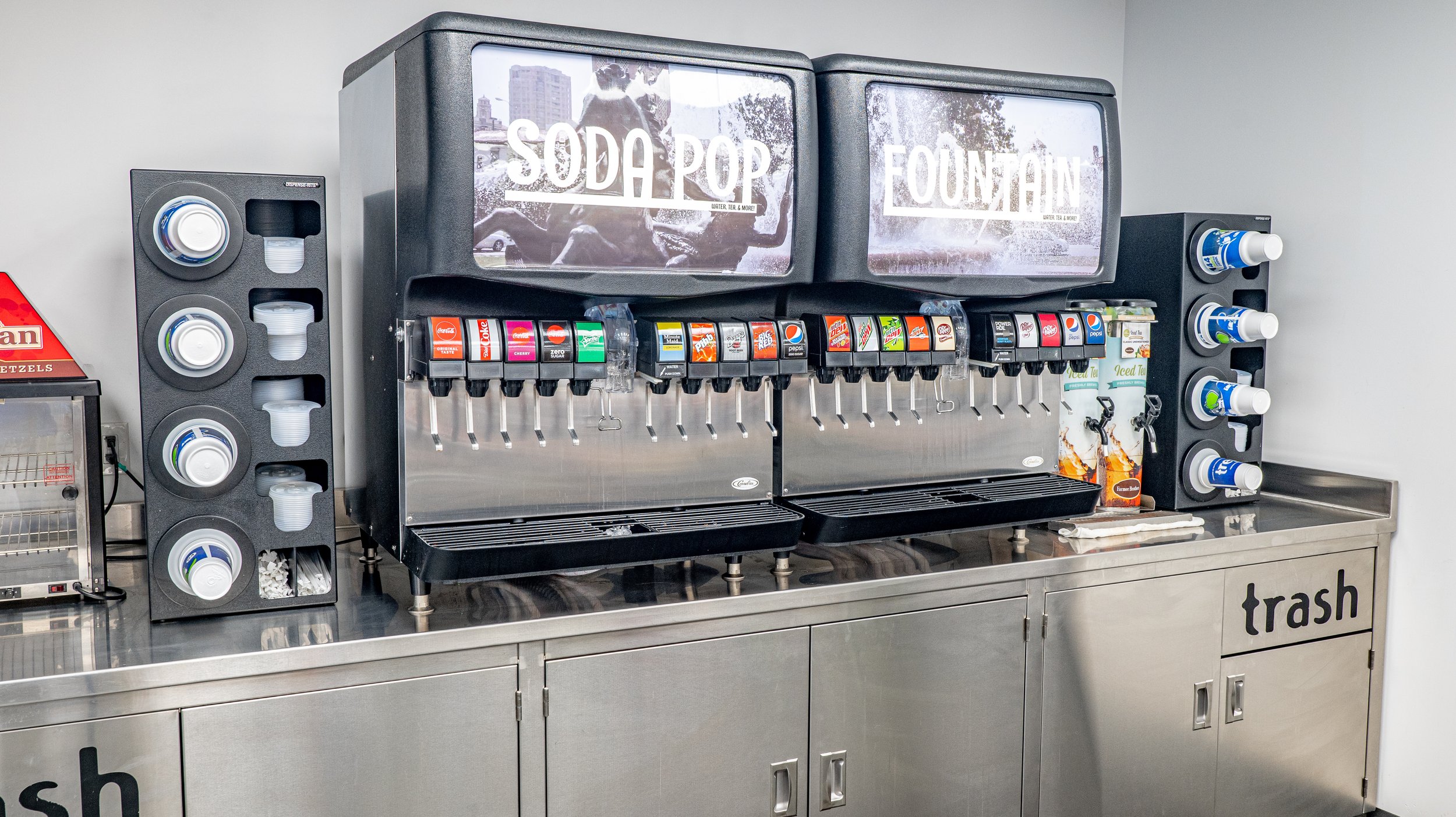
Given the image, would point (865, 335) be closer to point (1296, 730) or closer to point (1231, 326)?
point (1231, 326)

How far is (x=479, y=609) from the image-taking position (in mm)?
1935

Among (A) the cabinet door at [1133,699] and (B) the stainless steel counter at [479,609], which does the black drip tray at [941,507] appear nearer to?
(B) the stainless steel counter at [479,609]

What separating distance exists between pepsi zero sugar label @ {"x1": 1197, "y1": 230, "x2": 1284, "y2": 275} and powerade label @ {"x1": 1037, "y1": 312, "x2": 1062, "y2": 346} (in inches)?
28.1

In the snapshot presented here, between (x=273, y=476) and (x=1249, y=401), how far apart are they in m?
2.32

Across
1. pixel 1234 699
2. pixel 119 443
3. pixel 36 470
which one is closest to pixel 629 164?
pixel 36 470

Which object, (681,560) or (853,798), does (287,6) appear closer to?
(681,560)

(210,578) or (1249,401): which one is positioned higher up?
(1249,401)

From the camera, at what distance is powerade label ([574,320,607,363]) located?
75.7 inches

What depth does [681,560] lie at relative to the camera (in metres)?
2.07

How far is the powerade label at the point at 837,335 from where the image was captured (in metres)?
2.14

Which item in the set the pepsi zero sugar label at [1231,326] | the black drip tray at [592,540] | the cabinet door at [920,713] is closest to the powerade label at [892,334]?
the black drip tray at [592,540]

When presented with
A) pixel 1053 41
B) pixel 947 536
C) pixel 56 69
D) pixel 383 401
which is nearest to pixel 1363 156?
pixel 1053 41

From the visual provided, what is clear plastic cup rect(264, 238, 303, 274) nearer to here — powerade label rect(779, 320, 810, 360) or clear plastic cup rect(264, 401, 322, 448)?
clear plastic cup rect(264, 401, 322, 448)

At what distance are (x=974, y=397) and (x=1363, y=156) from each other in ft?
4.31
